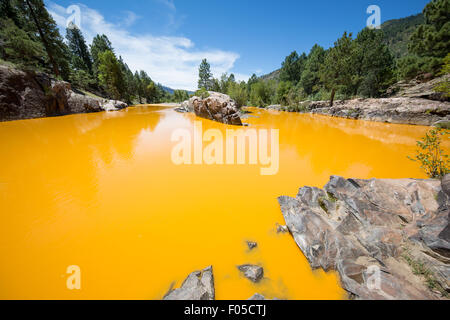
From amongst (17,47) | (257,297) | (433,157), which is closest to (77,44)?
(17,47)

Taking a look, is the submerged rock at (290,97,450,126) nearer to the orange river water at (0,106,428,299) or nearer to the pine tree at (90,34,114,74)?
the orange river water at (0,106,428,299)

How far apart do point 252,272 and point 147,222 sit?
2023 mm

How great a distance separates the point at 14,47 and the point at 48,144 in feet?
55.6

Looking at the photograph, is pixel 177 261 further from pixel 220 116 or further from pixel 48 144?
pixel 220 116

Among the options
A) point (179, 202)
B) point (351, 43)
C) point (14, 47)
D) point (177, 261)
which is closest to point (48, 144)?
point (179, 202)

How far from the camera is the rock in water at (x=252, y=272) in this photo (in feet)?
6.18

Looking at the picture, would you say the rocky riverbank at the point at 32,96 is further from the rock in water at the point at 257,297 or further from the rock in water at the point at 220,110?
the rock in water at the point at 257,297

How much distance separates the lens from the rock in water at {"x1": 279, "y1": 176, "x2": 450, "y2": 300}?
1677 millimetres

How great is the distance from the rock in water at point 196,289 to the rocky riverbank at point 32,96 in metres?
19.1

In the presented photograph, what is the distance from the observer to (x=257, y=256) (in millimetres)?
2184

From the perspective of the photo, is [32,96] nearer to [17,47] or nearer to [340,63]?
[17,47]

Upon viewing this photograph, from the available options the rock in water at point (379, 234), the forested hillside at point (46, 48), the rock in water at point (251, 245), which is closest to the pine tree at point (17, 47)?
the forested hillside at point (46, 48)

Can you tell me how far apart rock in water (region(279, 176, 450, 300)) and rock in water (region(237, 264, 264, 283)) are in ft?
2.51

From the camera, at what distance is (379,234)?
2180 mm
